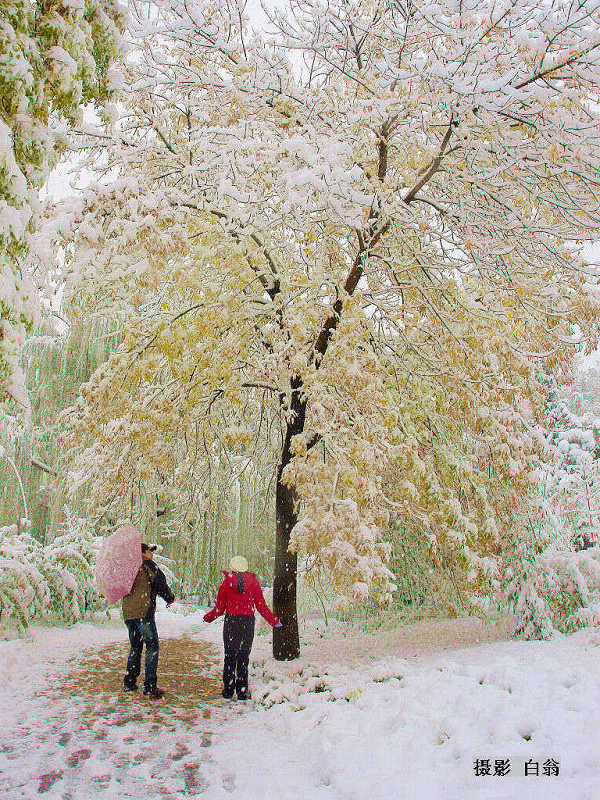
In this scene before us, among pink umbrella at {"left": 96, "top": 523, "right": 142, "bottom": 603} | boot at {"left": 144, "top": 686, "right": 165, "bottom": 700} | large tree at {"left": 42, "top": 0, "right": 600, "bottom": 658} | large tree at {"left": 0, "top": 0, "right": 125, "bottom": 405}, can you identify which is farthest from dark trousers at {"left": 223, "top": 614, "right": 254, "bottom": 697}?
large tree at {"left": 0, "top": 0, "right": 125, "bottom": 405}

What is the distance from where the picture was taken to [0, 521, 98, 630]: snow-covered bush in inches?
369

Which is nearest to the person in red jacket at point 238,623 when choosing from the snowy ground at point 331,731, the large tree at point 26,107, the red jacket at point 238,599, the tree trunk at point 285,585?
the red jacket at point 238,599

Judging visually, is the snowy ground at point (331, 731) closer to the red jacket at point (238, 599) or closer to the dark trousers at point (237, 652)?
the dark trousers at point (237, 652)

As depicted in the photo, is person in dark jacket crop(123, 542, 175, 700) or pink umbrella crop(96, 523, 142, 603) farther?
pink umbrella crop(96, 523, 142, 603)

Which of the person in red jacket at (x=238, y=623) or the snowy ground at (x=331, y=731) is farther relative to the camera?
the person in red jacket at (x=238, y=623)

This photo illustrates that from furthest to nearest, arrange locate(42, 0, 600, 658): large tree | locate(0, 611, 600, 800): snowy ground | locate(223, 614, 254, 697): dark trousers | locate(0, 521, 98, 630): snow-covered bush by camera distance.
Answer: locate(0, 521, 98, 630): snow-covered bush < locate(223, 614, 254, 697): dark trousers < locate(42, 0, 600, 658): large tree < locate(0, 611, 600, 800): snowy ground

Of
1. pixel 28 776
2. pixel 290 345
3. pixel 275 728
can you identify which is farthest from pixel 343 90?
pixel 28 776

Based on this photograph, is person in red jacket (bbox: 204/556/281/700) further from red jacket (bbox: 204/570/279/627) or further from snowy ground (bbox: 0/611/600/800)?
snowy ground (bbox: 0/611/600/800)

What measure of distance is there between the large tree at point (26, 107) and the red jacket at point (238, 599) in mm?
3423

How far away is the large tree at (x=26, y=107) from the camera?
350 cm

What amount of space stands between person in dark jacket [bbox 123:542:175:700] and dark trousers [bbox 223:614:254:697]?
695mm

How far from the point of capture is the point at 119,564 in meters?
6.59

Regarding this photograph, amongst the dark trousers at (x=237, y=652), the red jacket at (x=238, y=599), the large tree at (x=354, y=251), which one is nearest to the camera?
the large tree at (x=354, y=251)

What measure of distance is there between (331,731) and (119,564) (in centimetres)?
304
